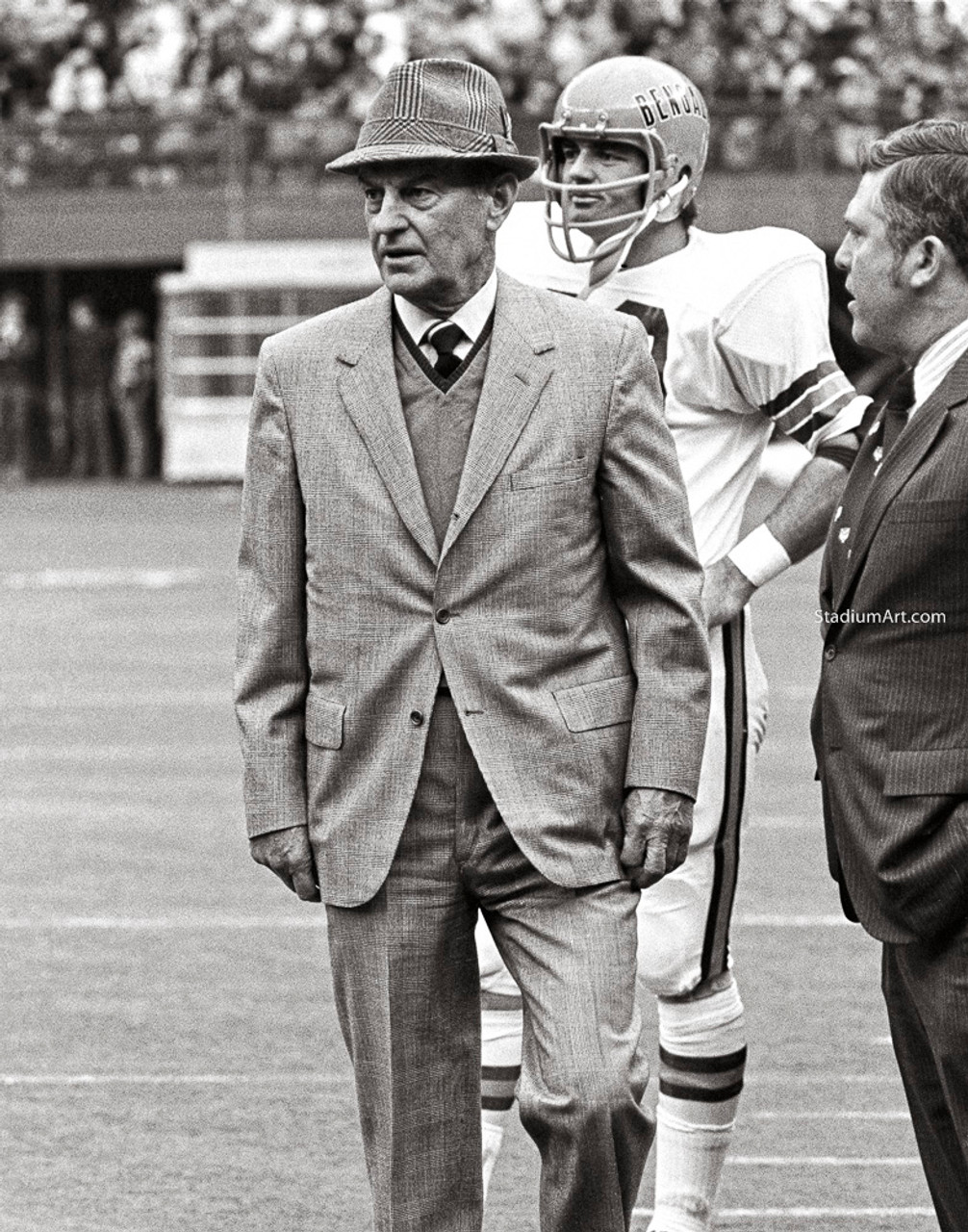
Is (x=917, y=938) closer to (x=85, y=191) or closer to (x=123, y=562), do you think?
(x=123, y=562)

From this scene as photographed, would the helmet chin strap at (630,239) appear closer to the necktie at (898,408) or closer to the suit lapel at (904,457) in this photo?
the necktie at (898,408)

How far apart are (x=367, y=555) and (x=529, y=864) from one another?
0.54 meters

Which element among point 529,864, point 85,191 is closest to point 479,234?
point 529,864

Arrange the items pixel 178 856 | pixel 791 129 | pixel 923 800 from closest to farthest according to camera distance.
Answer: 1. pixel 923 800
2. pixel 178 856
3. pixel 791 129

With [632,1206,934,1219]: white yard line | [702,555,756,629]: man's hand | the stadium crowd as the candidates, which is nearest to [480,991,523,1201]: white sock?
[632,1206,934,1219]: white yard line

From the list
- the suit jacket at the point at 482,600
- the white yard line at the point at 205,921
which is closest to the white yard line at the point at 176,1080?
the white yard line at the point at 205,921

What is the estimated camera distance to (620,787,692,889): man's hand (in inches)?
157

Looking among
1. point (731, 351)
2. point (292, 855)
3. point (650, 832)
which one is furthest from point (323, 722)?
point (731, 351)

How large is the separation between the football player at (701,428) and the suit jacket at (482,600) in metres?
0.82

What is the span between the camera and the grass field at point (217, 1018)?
529 cm

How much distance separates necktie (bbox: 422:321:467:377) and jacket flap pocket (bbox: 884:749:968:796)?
37.7 inches

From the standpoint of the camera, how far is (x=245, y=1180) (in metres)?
5.36

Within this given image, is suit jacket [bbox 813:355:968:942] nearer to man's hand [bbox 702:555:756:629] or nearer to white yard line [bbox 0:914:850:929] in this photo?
man's hand [bbox 702:555:756:629]

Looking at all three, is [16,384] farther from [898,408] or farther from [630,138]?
[898,408]
